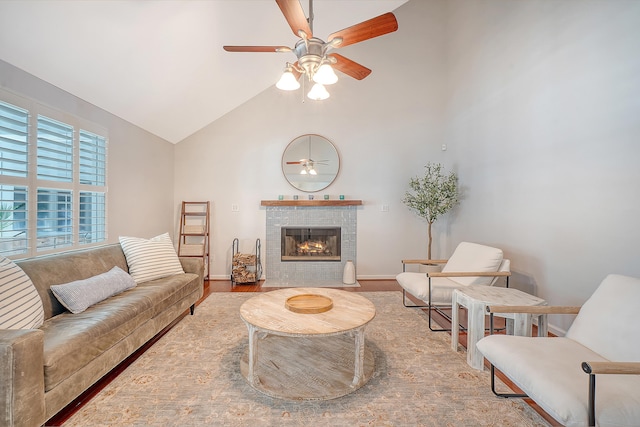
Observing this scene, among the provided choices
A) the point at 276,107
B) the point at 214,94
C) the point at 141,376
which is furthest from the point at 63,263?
the point at 276,107

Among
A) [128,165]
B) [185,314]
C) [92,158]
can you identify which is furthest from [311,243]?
[92,158]

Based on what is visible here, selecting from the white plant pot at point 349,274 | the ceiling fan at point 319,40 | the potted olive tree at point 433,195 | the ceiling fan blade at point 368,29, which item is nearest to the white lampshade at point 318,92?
the ceiling fan at point 319,40

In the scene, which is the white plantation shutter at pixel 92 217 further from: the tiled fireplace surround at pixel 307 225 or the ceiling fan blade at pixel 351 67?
the ceiling fan blade at pixel 351 67

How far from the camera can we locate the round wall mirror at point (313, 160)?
15.6 ft

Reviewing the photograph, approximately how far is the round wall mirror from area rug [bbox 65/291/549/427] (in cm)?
282

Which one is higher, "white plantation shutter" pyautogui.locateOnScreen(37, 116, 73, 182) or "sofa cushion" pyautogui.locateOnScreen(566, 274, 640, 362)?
"white plantation shutter" pyautogui.locateOnScreen(37, 116, 73, 182)

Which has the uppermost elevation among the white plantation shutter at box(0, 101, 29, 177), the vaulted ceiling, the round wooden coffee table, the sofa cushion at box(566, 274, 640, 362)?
the vaulted ceiling

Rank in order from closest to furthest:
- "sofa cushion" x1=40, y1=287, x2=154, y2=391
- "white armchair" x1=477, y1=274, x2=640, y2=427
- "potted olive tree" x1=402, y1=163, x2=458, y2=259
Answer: "white armchair" x1=477, y1=274, x2=640, y2=427, "sofa cushion" x1=40, y1=287, x2=154, y2=391, "potted olive tree" x1=402, y1=163, x2=458, y2=259

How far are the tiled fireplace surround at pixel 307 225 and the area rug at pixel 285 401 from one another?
84.1 inches

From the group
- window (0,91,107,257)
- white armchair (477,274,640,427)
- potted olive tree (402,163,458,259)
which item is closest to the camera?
white armchair (477,274,640,427)

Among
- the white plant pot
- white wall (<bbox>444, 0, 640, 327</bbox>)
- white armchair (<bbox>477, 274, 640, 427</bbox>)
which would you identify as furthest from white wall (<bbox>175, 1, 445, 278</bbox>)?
white armchair (<bbox>477, 274, 640, 427</bbox>)

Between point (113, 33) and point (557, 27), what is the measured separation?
13.0ft

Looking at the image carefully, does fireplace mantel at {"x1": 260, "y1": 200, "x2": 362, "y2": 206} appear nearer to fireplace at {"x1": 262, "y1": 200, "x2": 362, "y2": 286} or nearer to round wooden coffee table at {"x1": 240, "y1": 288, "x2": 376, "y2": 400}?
fireplace at {"x1": 262, "y1": 200, "x2": 362, "y2": 286}

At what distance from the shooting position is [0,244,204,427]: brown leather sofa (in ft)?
4.11
